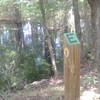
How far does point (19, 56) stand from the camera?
9109 millimetres

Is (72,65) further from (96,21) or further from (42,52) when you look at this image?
(42,52)

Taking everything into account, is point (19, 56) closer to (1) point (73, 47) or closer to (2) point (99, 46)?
(2) point (99, 46)

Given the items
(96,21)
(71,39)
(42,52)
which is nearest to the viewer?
(71,39)

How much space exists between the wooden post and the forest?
22cm

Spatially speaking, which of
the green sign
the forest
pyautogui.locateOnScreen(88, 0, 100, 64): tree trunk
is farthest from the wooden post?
pyautogui.locateOnScreen(88, 0, 100, 64): tree trunk

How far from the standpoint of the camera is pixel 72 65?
2098mm

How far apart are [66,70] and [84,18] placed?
11106mm

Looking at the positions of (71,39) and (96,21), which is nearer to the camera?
(71,39)

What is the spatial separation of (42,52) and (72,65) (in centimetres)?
852

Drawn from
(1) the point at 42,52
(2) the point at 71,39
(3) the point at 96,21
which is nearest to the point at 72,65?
(2) the point at 71,39

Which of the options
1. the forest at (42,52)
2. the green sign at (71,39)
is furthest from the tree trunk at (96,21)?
the green sign at (71,39)

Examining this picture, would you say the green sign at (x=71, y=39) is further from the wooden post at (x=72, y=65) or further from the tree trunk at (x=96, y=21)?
the tree trunk at (x=96, y=21)

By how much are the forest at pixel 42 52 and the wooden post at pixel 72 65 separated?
22 centimetres

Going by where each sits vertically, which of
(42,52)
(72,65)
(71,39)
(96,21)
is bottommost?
(42,52)
